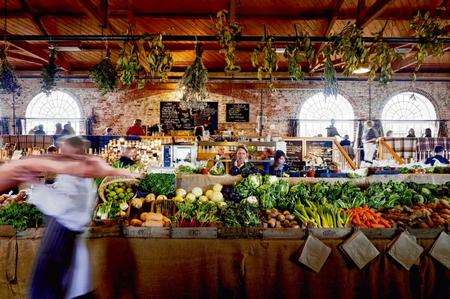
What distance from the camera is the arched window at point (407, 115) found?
45.8ft

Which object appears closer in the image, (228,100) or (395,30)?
(395,30)

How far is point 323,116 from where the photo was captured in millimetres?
14133

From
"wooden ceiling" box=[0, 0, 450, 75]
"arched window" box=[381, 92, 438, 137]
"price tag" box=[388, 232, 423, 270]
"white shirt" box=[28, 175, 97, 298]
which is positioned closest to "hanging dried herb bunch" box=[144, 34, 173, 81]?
"white shirt" box=[28, 175, 97, 298]

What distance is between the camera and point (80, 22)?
10055 millimetres

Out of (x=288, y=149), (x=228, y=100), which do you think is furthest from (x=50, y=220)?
(x=228, y=100)

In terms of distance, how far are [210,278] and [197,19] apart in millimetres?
7590

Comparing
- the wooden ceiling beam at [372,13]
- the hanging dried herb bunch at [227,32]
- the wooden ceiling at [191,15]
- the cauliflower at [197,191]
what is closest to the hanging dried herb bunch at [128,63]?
the hanging dried herb bunch at [227,32]

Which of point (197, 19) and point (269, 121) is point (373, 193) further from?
point (269, 121)

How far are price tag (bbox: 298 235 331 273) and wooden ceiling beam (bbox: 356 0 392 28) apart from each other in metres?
5.24

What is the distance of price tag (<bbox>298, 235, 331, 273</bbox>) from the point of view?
3.68 m

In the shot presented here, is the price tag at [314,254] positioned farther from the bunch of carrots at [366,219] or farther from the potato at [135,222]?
the potato at [135,222]

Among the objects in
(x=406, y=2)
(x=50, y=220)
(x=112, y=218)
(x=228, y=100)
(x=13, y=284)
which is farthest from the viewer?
(x=228, y=100)

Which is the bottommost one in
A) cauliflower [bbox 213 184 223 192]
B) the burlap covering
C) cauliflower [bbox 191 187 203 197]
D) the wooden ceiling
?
the burlap covering

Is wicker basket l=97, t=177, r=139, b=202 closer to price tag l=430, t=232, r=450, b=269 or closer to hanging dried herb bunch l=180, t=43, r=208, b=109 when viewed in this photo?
hanging dried herb bunch l=180, t=43, r=208, b=109
